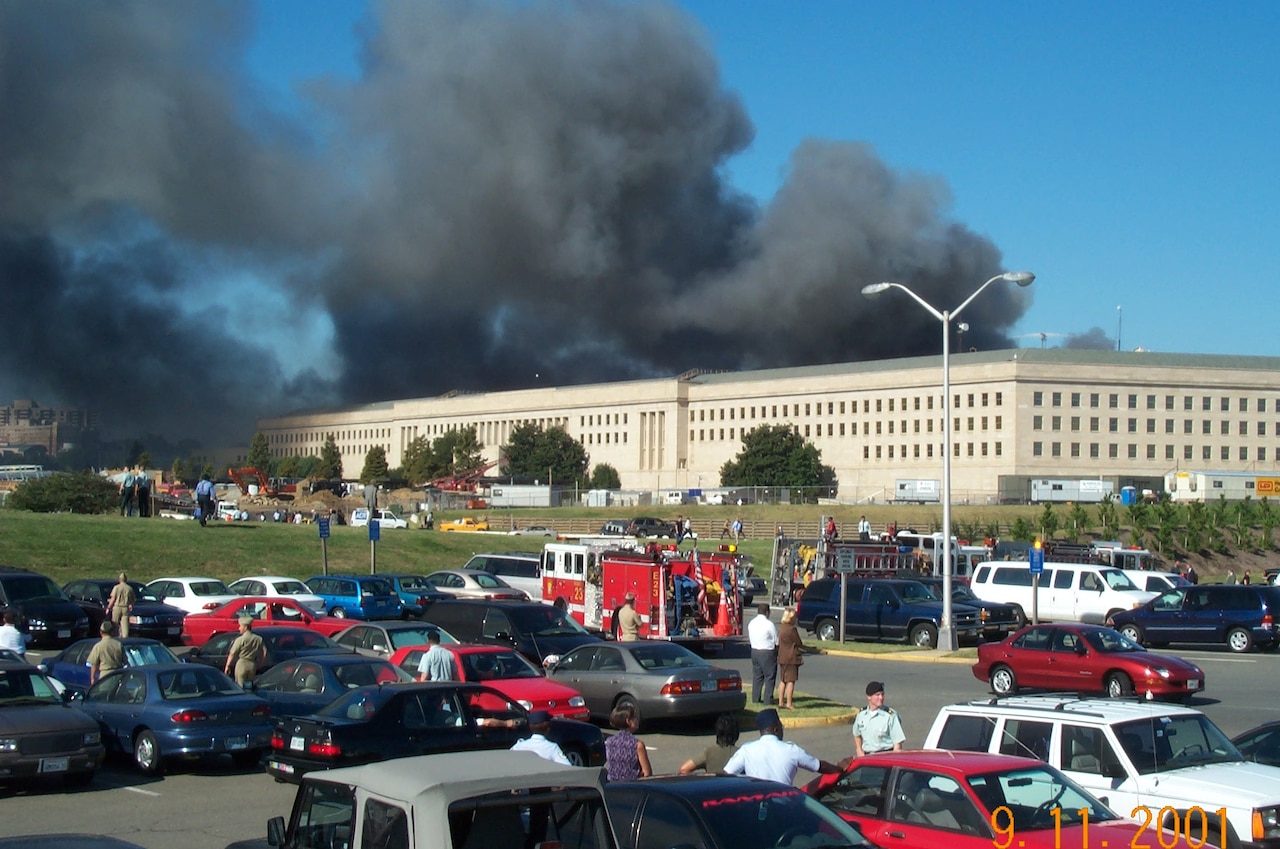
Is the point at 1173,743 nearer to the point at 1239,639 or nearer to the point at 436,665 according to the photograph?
the point at 436,665

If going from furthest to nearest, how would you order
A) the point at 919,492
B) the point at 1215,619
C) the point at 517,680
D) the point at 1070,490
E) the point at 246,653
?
1. the point at 919,492
2. the point at 1070,490
3. the point at 1215,619
4. the point at 246,653
5. the point at 517,680

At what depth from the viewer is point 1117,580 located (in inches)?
1270

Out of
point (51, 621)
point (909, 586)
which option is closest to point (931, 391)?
point (909, 586)

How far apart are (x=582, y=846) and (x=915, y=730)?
11.8 m

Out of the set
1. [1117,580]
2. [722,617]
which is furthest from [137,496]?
[1117,580]

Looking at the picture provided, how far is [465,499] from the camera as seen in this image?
4035 inches

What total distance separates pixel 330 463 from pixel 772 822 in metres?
151

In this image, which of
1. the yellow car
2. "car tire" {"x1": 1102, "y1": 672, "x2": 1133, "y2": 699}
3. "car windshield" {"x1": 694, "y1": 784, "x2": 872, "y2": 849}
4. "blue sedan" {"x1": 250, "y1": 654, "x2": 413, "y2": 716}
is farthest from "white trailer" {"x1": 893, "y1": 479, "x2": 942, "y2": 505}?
"car windshield" {"x1": 694, "y1": 784, "x2": 872, "y2": 849}

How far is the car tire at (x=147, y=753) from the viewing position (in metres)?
14.3

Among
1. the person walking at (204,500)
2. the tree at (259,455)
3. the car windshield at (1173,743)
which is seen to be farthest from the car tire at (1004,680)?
the tree at (259,455)

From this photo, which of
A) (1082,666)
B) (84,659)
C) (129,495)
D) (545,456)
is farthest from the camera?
(545,456)

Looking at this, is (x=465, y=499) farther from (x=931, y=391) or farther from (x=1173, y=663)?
(x=1173, y=663)

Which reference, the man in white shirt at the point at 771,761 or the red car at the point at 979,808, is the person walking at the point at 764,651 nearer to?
the man in white shirt at the point at 771,761

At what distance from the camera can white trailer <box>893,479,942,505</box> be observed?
95438mm
